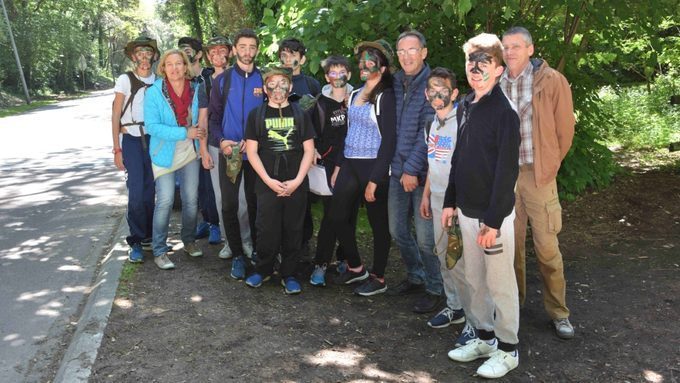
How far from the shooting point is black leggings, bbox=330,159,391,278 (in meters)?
4.93

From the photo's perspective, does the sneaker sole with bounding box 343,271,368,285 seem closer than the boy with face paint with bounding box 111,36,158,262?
Yes

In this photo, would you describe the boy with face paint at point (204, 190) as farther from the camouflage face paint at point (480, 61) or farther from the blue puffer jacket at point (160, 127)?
the camouflage face paint at point (480, 61)

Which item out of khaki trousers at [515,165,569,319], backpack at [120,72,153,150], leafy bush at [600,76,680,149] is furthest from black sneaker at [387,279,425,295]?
leafy bush at [600,76,680,149]

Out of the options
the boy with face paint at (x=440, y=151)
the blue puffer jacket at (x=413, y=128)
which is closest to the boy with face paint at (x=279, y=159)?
the blue puffer jacket at (x=413, y=128)

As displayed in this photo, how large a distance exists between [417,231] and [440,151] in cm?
82

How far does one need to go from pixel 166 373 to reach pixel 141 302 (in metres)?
1.33

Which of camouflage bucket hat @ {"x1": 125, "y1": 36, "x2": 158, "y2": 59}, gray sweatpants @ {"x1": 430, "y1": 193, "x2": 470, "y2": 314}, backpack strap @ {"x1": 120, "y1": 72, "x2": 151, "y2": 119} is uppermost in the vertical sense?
camouflage bucket hat @ {"x1": 125, "y1": 36, "x2": 158, "y2": 59}

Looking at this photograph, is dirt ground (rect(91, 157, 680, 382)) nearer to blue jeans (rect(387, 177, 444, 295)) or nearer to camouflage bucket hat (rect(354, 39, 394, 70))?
blue jeans (rect(387, 177, 444, 295))

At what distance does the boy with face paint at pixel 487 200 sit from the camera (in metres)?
3.54

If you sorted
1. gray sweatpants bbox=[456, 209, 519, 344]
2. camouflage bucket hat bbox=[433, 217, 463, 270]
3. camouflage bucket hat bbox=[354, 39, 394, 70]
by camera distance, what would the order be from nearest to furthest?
gray sweatpants bbox=[456, 209, 519, 344], camouflage bucket hat bbox=[433, 217, 463, 270], camouflage bucket hat bbox=[354, 39, 394, 70]

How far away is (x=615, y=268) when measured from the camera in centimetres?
597

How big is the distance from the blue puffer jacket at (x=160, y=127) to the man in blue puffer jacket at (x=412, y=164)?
80.2 inches

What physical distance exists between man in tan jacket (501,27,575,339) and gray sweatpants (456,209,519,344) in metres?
0.62

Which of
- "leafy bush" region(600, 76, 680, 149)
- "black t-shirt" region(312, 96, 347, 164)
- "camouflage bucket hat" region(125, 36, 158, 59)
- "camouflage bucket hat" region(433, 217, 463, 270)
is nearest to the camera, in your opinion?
"camouflage bucket hat" region(433, 217, 463, 270)
